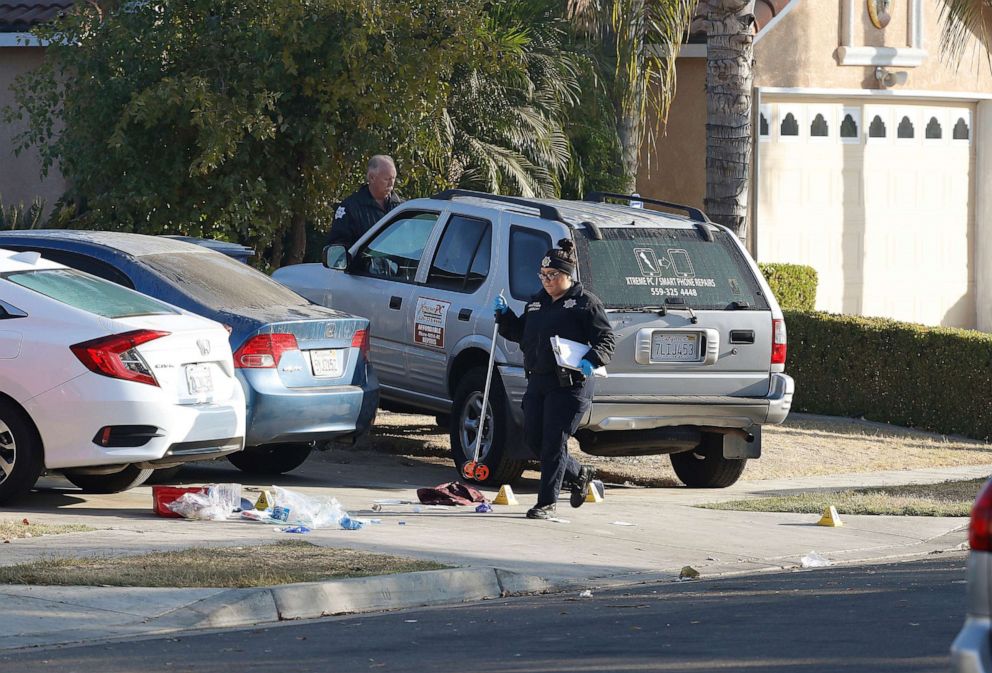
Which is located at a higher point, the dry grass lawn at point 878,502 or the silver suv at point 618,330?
the silver suv at point 618,330

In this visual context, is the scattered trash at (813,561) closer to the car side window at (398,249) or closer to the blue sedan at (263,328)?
the blue sedan at (263,328)

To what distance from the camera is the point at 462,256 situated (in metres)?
12.6

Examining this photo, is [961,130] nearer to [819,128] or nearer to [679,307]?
[819,128]

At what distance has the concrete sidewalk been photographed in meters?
7.72

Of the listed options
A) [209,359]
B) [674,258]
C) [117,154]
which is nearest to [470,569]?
[209,359]

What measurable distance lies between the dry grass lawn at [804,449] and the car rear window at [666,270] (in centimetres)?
192

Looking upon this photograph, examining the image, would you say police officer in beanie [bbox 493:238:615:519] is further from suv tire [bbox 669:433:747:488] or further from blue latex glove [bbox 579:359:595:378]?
suv tire [bbox 669:433:747:488]

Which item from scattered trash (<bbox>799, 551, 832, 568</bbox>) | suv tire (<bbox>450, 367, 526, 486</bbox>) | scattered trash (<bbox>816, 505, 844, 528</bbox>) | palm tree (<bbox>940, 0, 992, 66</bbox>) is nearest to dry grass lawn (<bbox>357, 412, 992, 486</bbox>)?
suv tire (<bbox>450, 367, 526, 486</bbox>)

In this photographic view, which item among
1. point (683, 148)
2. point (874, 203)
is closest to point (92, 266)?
point (683, 148)

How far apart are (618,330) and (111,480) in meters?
3.47

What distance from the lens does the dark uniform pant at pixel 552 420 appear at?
10.8 m

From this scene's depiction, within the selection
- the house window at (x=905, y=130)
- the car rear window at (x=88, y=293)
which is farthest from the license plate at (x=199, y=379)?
the house window at (x=905, y=130)

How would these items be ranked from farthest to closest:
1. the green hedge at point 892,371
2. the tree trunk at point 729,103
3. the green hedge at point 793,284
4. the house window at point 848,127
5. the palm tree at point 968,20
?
the house window at point 848,127
the green hedge at point 793,284
the palm tree at point 968,20
the tree trunk at point 729,103
the green hedge at point 892,371

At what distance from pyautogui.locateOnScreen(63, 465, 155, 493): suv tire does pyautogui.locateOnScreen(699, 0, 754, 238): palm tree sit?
834 cm
